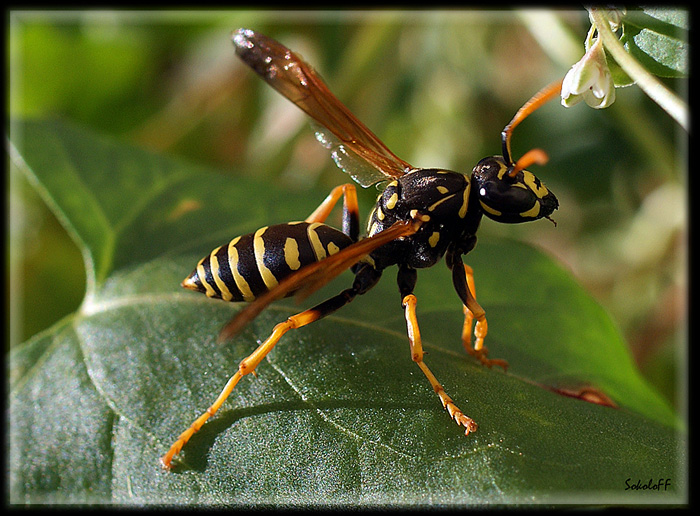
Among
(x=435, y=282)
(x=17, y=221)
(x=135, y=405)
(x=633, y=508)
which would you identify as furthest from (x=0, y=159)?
(x=633, y=508)

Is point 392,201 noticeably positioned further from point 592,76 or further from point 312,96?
point 592,76

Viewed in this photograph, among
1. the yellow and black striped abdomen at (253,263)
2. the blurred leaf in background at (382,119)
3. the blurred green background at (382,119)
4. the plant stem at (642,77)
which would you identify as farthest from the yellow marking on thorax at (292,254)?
the blurred green background at (382,119)

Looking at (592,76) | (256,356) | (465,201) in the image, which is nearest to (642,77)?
(592,76)

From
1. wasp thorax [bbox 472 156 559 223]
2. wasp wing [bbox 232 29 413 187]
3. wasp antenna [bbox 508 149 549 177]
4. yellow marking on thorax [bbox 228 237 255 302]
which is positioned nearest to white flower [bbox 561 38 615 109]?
wasp antenna [bbox 508 149 549 177]

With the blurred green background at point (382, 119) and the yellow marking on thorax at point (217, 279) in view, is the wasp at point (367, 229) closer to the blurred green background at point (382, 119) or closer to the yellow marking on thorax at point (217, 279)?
the yellow marking on thorax at point (217, 279)

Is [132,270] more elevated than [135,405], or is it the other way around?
[132,270]

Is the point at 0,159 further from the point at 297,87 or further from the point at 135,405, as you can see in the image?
the point at 135,405
